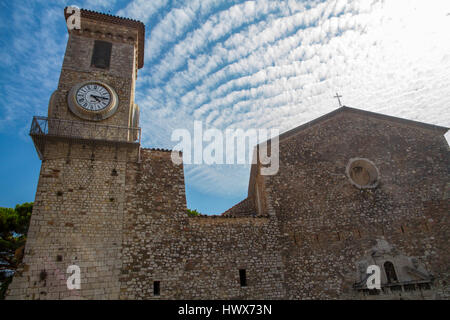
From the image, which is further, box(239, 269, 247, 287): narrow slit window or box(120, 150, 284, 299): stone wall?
box(239, 269, 247, 287): narrow slit window

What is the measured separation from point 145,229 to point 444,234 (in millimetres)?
13371

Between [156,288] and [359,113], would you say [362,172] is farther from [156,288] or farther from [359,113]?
[156,288]

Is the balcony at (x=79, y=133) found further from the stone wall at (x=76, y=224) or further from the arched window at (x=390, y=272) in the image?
the arched window at (x=390, y=272)

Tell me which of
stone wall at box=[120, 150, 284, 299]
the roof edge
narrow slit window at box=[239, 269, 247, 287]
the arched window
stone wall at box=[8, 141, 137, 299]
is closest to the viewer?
stone wall at box=[8, 141, 137, 299]

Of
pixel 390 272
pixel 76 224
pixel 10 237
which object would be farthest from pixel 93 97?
pixel 390 272

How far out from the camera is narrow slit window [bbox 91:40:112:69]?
13.2 m

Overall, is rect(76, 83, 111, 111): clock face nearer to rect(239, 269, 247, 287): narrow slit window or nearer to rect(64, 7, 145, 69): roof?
rect(64, 7, 145, 69): roof

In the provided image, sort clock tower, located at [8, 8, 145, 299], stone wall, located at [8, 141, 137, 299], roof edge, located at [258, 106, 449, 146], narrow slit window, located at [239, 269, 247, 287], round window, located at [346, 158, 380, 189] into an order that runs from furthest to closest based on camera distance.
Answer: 1. roof edge, located at [258, 106, 449, 146]
2. round window, located at [346, 158, 380, 189]
3. narrow slit window, located at [239, 269, 247, 287]
4. clock tower, located at [8, 8, 145, 299]
5. stone wall, located at [8, 141, 137, 299]

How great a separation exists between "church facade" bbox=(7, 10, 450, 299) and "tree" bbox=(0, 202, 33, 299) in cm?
845

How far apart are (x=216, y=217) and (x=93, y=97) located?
7.67 metres

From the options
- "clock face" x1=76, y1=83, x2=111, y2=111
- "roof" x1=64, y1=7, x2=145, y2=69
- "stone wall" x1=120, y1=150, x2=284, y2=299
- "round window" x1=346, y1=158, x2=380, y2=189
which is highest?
"roof" x1=64, y1=7, x2=145, y2=69

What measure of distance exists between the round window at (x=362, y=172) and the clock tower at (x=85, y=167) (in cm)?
1043

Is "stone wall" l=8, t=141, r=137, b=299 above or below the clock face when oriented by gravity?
below

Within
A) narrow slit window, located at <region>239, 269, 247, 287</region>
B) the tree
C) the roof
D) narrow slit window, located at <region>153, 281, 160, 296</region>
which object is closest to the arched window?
narrow slit window, located at <region>239, 269, 247, 287</region>
